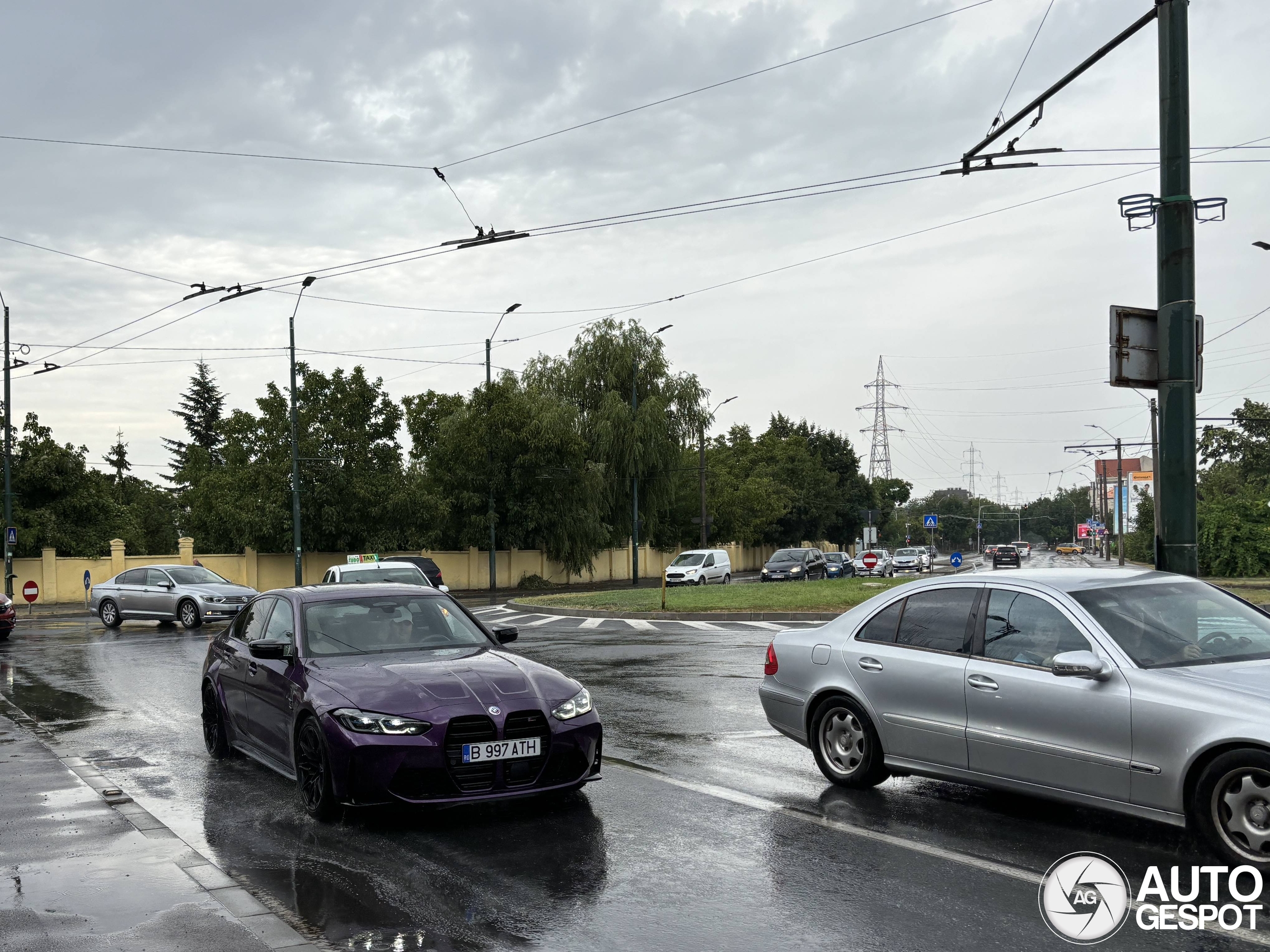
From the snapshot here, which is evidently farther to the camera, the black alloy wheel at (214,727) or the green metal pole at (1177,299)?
the green metal pole at (1177,299)

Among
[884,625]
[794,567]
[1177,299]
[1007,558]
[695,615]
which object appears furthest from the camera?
[1007,558]

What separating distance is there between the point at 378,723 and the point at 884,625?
3.25 meters

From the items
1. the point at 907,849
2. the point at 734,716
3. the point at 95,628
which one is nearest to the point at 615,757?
the point at 734,716

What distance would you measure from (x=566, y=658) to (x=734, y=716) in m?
6.40

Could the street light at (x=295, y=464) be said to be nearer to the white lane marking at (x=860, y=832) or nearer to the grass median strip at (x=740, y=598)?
the grass median strip at (x=740, y=598)

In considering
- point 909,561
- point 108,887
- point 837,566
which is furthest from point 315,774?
point 909,561

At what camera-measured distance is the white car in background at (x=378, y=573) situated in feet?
79.8

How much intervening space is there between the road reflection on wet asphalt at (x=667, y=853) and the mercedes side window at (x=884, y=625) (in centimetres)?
101

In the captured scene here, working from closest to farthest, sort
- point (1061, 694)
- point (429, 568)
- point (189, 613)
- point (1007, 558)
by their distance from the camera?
1. point (1061, 694)
2. point (189, 613)
3. point (429, 568)
4. point (1007, 558)

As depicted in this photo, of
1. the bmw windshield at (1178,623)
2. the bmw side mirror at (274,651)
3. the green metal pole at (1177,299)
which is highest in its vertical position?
the green metal pole at (1177,299)

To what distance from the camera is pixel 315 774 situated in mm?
7117

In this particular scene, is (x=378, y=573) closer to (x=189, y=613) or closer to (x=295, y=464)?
(x=189, y=613)

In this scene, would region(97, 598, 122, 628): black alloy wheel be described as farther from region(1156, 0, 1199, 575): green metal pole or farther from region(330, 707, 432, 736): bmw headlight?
region(1156, 0, 1199, 575): green metal pole

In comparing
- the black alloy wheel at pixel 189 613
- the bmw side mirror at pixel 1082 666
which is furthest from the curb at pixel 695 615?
the bmw side mirror at pixel 1082 666
